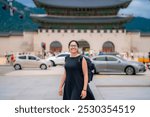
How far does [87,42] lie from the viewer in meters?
70.4

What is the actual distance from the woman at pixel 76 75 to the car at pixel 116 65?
56.6ft

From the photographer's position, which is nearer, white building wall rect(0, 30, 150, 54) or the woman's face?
the woman's face

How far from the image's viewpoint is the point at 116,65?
24219 millimetres

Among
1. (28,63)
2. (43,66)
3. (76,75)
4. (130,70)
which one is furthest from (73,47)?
(43,66)

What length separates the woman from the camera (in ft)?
21.4

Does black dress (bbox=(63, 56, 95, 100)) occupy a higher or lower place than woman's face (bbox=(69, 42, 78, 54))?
lower

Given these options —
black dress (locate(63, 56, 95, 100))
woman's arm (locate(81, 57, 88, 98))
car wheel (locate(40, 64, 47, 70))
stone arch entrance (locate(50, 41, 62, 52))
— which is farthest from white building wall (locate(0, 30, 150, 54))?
woman's arm (locate(81, 57, 88, 98))

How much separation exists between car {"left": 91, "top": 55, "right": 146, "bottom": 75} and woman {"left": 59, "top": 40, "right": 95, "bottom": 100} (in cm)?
1724

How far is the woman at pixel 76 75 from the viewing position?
6535mm

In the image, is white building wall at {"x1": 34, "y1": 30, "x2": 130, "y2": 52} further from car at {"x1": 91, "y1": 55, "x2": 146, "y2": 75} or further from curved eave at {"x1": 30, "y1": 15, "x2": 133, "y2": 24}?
car at {"x1": 91, "y1": 55, "x2": 146, "y2": 75}

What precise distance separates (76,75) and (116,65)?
1777cm

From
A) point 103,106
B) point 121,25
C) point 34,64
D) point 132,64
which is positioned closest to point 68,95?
point 103,106

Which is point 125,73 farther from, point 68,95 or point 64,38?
point 64,38

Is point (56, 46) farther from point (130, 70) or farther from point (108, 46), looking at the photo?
point (130, 70)
